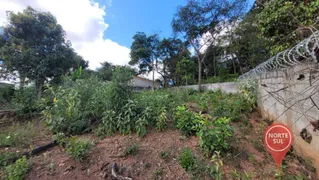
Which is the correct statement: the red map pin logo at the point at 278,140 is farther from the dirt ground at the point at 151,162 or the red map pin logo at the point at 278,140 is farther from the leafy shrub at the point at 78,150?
the leafy shrub at the point at 78,150

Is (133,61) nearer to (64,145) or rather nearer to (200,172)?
(64,145)

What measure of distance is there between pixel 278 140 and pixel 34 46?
10.5 m

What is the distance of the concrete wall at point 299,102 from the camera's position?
1.73m

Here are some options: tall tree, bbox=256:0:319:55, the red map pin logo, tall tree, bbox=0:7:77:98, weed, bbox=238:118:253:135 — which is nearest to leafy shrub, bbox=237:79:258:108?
weed, bbox=238:118:253:135

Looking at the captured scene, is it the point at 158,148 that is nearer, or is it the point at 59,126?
the point at 158,148

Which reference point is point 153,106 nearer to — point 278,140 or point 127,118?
point 127,118

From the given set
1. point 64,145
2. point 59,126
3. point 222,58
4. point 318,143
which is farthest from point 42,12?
point 222,58

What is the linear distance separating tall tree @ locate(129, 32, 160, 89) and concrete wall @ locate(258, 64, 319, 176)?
42.5 ft

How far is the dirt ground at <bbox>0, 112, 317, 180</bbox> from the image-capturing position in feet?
5.95

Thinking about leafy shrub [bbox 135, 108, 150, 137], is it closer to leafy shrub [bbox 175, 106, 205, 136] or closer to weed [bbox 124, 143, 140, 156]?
weed [bbox 124, 143, 140, 156]

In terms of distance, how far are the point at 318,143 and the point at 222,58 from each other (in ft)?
41.0

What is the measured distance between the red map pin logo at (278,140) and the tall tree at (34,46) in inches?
341

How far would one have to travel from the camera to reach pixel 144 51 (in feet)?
46.8

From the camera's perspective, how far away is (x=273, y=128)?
1337 millimetres
